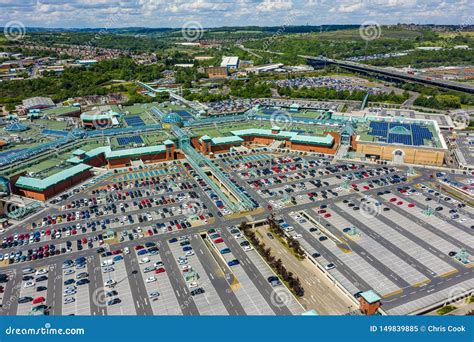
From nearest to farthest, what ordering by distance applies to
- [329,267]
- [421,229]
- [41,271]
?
[329,267] < [41,271] < [421,229]

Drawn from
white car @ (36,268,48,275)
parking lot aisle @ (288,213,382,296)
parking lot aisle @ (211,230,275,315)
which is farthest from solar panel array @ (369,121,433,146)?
white car @ (36,268,48,275)

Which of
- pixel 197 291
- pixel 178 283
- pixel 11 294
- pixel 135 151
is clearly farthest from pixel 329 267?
pixel 135 151

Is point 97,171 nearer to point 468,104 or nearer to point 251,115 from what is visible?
point 251,115

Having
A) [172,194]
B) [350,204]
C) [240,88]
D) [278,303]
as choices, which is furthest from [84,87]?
[278,303]

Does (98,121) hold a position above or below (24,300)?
above

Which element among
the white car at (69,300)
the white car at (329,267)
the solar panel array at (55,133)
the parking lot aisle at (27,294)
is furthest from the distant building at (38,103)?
the white car at (329,267)

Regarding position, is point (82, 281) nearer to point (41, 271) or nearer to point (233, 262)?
point (41, 271)
